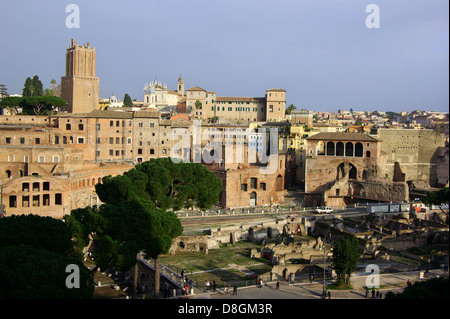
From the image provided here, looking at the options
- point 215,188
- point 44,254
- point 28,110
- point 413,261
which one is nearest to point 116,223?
point 44,254

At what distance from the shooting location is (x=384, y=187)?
55.8 m

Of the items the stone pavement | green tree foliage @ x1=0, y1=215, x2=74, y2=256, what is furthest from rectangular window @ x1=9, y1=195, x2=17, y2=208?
the stone pavement

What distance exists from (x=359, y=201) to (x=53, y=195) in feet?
112

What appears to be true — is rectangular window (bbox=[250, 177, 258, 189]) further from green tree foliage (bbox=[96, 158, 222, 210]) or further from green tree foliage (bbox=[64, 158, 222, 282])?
green tree foliage (bbox=[64, 158, 222, 282])

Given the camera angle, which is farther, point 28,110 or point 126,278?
point 28,110

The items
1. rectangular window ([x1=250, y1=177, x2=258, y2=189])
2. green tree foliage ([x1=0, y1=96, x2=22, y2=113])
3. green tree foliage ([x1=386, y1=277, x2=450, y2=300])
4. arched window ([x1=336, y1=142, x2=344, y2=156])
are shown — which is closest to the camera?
green tree foliage ([x1=386, y1=277, x2=450, y2=300])

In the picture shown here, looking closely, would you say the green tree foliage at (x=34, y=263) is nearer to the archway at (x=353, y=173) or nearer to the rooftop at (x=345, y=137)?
the archway at (x=353, y=173)

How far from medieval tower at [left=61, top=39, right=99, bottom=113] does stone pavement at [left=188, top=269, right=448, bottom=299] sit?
1960 inches

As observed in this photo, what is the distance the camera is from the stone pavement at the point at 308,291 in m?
26.4

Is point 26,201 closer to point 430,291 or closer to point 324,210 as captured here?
point 324,210

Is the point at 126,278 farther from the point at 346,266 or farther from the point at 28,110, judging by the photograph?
the point at 28,110

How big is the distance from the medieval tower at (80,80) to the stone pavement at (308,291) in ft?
163

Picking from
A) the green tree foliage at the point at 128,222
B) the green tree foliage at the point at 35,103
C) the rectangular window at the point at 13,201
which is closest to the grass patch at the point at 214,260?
the green tree foliage at the point at 128,222

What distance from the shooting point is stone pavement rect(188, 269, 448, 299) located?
26438mm
